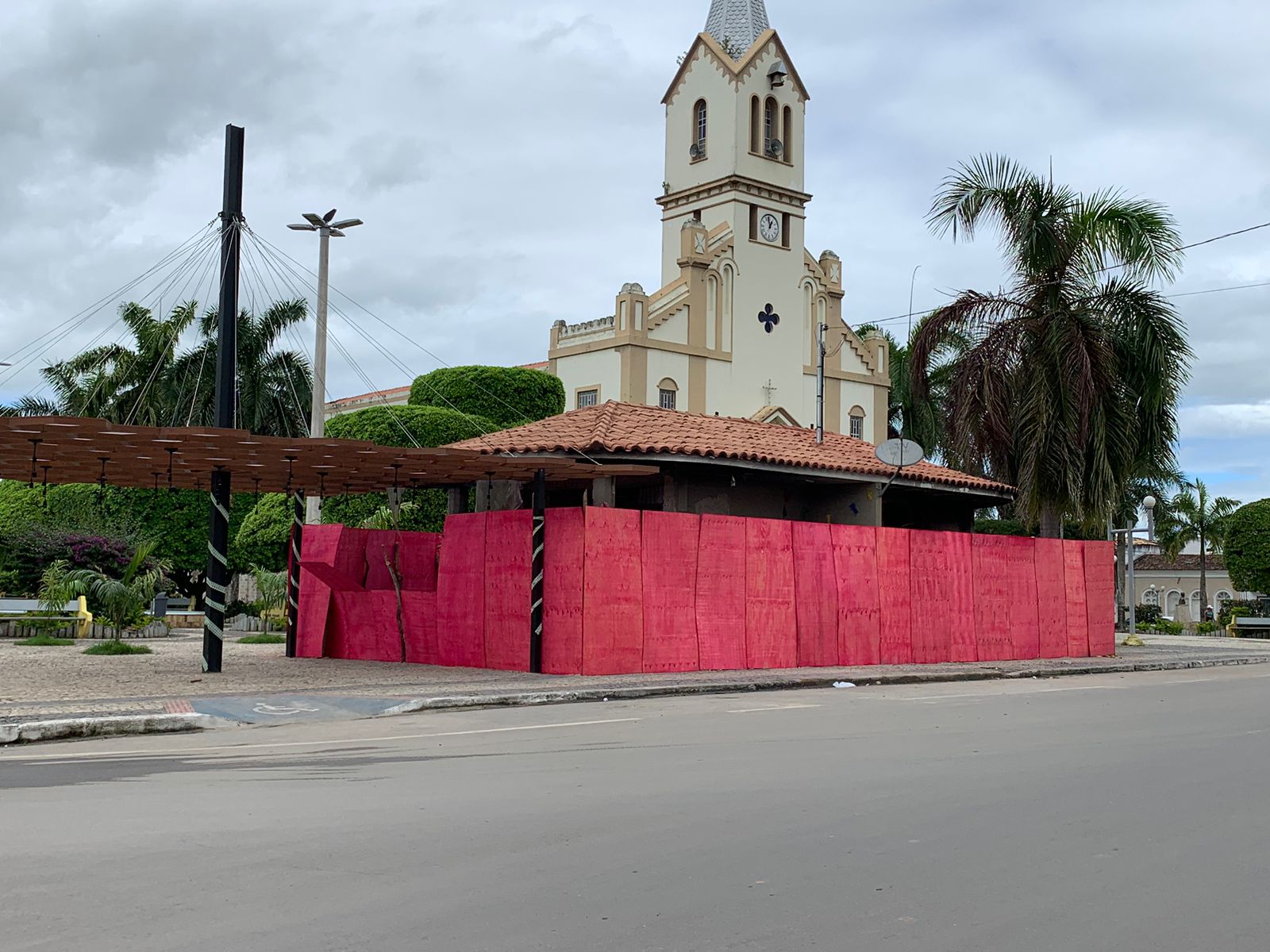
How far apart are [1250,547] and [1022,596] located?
100 feet

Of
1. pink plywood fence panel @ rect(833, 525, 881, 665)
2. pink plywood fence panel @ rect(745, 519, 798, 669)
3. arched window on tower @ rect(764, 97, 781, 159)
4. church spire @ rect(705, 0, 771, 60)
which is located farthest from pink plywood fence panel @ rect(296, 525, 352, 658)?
church spire @ rect(705, 0, 771, 60)

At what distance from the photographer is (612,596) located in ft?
59.3

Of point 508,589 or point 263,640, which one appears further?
point 263,640

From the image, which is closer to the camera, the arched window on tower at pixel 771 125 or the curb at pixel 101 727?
the curb at pixel 101 727

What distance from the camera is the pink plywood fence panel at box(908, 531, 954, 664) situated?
22500mm

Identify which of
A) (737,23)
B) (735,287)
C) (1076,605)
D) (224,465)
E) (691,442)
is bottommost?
(1076,605)

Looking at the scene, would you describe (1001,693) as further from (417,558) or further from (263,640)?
(263,640)

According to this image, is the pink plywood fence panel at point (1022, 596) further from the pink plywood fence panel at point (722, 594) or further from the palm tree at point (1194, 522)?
the palm tree at point (1194, 522)

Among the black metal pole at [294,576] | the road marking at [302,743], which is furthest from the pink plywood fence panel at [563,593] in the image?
the black metal pole at [294,576]

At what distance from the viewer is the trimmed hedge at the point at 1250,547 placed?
50.1 m

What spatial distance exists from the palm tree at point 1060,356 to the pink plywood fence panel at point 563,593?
11157 millimetres

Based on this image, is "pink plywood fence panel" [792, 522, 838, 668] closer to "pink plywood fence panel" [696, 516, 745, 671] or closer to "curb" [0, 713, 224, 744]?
"pink plywood fence panel" [696, 516, 745, 671]

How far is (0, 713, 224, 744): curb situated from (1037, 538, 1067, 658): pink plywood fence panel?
17381 mm

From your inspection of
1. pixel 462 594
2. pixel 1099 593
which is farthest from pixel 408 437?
pixel 1099 593
